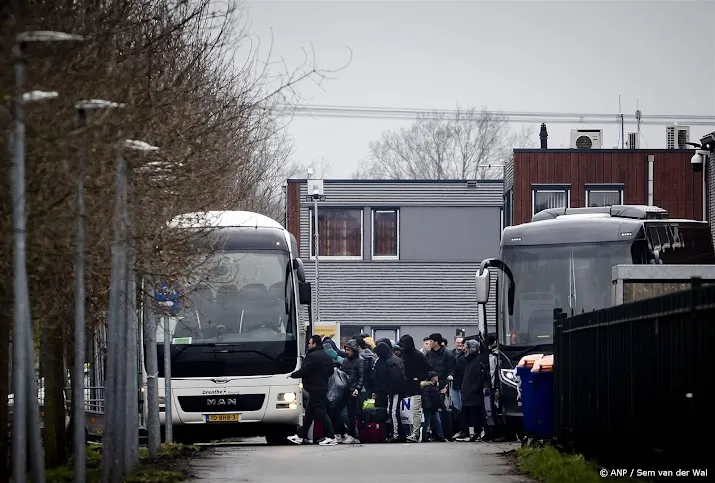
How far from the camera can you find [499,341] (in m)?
26.2

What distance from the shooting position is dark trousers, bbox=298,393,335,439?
27.0 meters

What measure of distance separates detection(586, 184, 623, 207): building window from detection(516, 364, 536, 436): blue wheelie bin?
3727cm

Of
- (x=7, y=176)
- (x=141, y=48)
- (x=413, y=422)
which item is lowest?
(x=413, y=422)

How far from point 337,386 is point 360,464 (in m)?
8.36

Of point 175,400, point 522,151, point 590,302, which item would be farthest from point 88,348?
point 522,151

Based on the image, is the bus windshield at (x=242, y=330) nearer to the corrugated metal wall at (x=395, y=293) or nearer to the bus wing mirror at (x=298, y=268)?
the bus wing mirror at (x=298, y=268)

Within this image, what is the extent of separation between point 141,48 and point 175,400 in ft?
36.5

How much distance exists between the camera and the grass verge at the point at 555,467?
14336 mm

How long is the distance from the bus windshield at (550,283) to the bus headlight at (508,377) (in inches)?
18.9

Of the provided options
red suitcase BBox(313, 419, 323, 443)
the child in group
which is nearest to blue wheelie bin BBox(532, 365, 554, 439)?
the child in group

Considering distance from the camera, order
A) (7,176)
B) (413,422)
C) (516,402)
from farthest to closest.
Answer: (413,422) → (516,402) → (7,176)

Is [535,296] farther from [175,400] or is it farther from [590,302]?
[175,400]

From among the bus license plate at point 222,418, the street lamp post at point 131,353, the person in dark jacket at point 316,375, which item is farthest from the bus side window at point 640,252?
the street lamp post at point 131,353

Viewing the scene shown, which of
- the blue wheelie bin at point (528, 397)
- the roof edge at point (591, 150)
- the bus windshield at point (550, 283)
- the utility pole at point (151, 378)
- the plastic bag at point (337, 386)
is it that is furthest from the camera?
the roof edge at point (591, 150)
